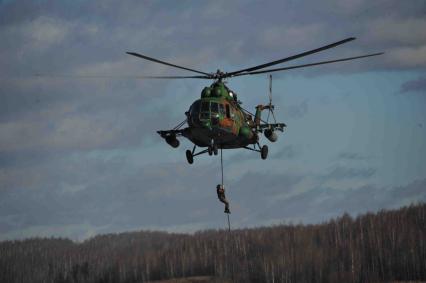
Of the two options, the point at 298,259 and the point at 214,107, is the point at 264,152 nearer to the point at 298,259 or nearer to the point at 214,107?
the point at 214,107

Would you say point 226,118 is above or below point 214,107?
below

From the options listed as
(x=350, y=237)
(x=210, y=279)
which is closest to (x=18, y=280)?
(x=210, y=279)

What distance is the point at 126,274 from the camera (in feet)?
614

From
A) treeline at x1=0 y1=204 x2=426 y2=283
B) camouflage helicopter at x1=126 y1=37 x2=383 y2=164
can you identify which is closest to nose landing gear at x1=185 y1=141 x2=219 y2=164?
camouflage helicopter at x1=126 y1=37 x2=383 y2=164

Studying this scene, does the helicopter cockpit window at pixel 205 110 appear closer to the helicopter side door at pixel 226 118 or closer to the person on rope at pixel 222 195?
the helicopter side door at pixel 226 118

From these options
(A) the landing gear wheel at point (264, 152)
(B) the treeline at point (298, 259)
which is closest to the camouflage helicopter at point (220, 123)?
(A) the landing gear wheel at point (264, 152)

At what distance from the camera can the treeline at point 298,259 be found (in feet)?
509

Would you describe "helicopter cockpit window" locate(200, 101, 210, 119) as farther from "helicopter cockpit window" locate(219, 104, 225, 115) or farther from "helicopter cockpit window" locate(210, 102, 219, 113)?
"helicopter cockpit window" locate(219, 104, 225, 115)

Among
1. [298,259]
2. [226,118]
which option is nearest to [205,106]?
[226,118]

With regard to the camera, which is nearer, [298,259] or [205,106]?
[205,106]

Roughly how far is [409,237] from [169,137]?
Answer: 128 metres

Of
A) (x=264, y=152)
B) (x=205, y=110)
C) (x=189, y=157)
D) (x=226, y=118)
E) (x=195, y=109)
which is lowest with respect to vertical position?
(x=189, y=157)

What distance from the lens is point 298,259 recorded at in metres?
167

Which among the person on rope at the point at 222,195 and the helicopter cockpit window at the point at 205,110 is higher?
the helicopter cockpit window at the point at 205,110
